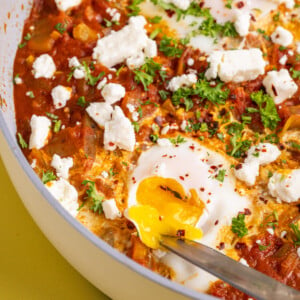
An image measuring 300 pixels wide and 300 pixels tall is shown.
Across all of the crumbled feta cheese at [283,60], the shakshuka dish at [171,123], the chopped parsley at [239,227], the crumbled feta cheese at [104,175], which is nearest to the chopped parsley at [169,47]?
the shakshuka dish at [171,123]

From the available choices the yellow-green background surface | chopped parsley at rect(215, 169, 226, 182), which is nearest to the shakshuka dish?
chopped parsley at rect(215, 169, 226, 182)

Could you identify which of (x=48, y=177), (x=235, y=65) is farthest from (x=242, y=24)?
(x=48, y=177)

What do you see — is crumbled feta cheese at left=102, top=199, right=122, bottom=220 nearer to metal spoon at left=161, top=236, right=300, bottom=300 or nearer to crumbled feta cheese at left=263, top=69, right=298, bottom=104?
metal spoon at left=161, top=236, right=300, bottom=300

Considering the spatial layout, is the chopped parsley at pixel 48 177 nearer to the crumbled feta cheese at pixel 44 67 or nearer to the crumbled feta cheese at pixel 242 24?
the crumbled feta cheese at pixel 44 67

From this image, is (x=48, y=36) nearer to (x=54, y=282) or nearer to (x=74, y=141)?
(x=74, y=141)

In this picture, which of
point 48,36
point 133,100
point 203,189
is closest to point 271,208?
point 203,189

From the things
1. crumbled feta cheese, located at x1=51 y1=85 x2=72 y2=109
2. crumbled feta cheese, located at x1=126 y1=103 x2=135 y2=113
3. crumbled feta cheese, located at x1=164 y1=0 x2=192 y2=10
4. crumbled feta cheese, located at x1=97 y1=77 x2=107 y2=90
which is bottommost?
crumbled feta cheese, located at x1=126 y1=103 x2=135 y2=113

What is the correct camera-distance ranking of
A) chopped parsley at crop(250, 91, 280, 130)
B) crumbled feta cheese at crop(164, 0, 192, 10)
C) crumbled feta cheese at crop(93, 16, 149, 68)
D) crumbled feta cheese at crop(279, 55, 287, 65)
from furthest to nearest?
crumbled feta cheese at crop(164, 0, 192, 10) < crumbled feta cheese at crop(279, 55, 287, 65) < crumbled feta cheese at crop(93, 16, 149, 68) < chopped parsley at crop(250, 91, 280, 130)
